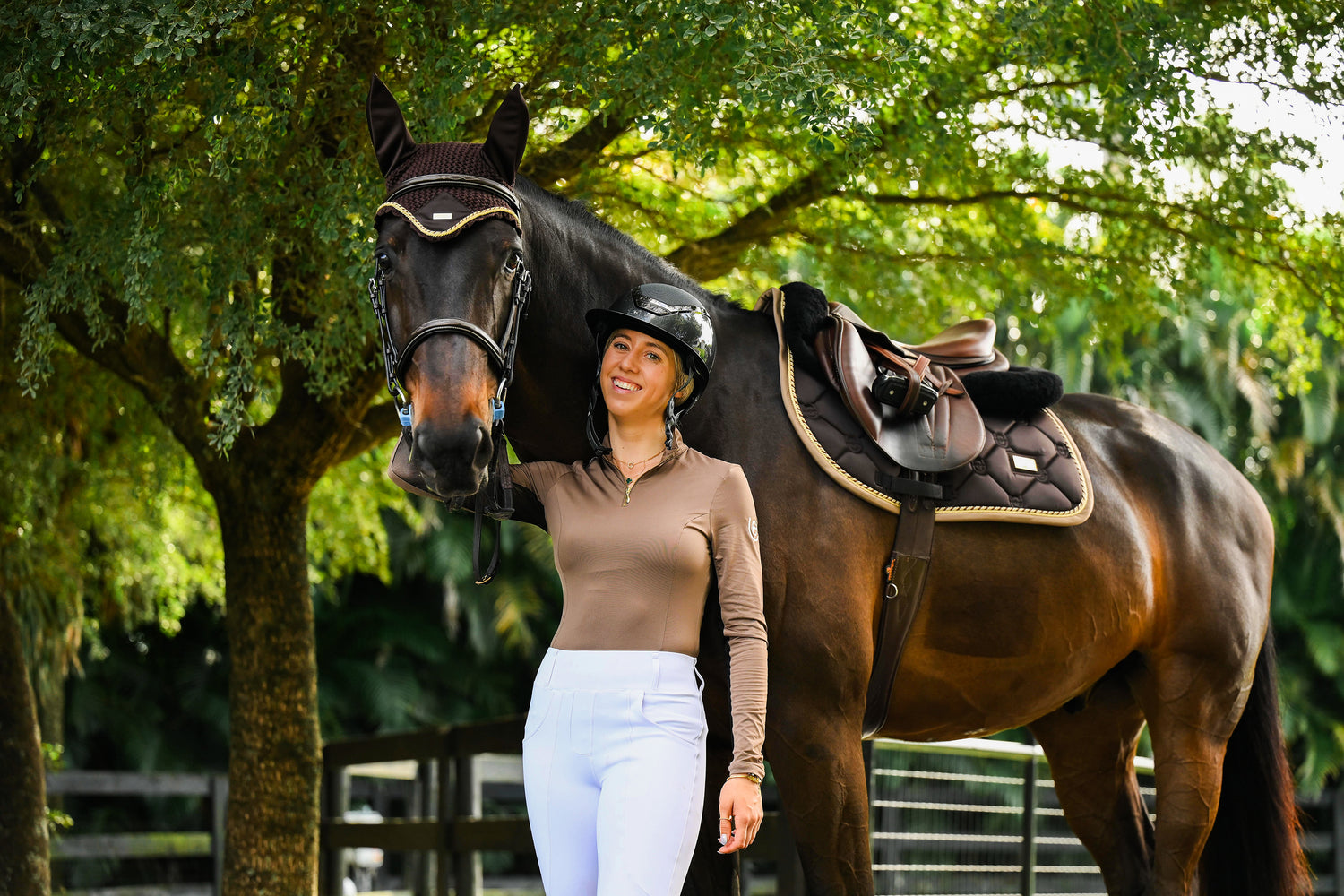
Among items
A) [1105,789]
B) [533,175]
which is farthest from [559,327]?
[1105,789]

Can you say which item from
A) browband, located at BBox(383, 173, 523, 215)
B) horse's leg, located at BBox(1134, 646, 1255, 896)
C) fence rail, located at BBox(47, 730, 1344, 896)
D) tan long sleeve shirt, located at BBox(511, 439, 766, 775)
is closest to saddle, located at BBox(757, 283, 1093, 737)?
tan long sleeve shirt, located at BBox(511, 439, 766, 775)

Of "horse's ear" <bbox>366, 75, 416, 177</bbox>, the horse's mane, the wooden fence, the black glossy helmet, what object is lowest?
the wooden fence

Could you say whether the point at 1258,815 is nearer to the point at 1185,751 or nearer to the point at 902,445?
the point at 1185,751

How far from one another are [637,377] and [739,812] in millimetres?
889

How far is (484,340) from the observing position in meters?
2.37

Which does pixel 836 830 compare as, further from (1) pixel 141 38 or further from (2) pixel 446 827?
(2) pixel 446 827

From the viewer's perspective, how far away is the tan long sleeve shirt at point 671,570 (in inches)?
95.5

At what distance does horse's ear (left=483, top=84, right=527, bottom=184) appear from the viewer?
260 centimetres

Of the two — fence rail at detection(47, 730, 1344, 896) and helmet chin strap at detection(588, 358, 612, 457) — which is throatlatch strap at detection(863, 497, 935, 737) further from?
fence rail at detection(47, 730, 1344, 896)

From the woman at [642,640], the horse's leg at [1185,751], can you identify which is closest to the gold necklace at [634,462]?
the woman at [642,640]

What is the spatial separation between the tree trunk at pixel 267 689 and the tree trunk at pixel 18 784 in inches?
56.9

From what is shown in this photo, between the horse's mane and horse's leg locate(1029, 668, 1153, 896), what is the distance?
6.64 feet

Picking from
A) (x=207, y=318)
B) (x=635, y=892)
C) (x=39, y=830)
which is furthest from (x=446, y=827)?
(x=635, y=892)

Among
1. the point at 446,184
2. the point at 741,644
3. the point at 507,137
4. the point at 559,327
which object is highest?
the point at 507,137
